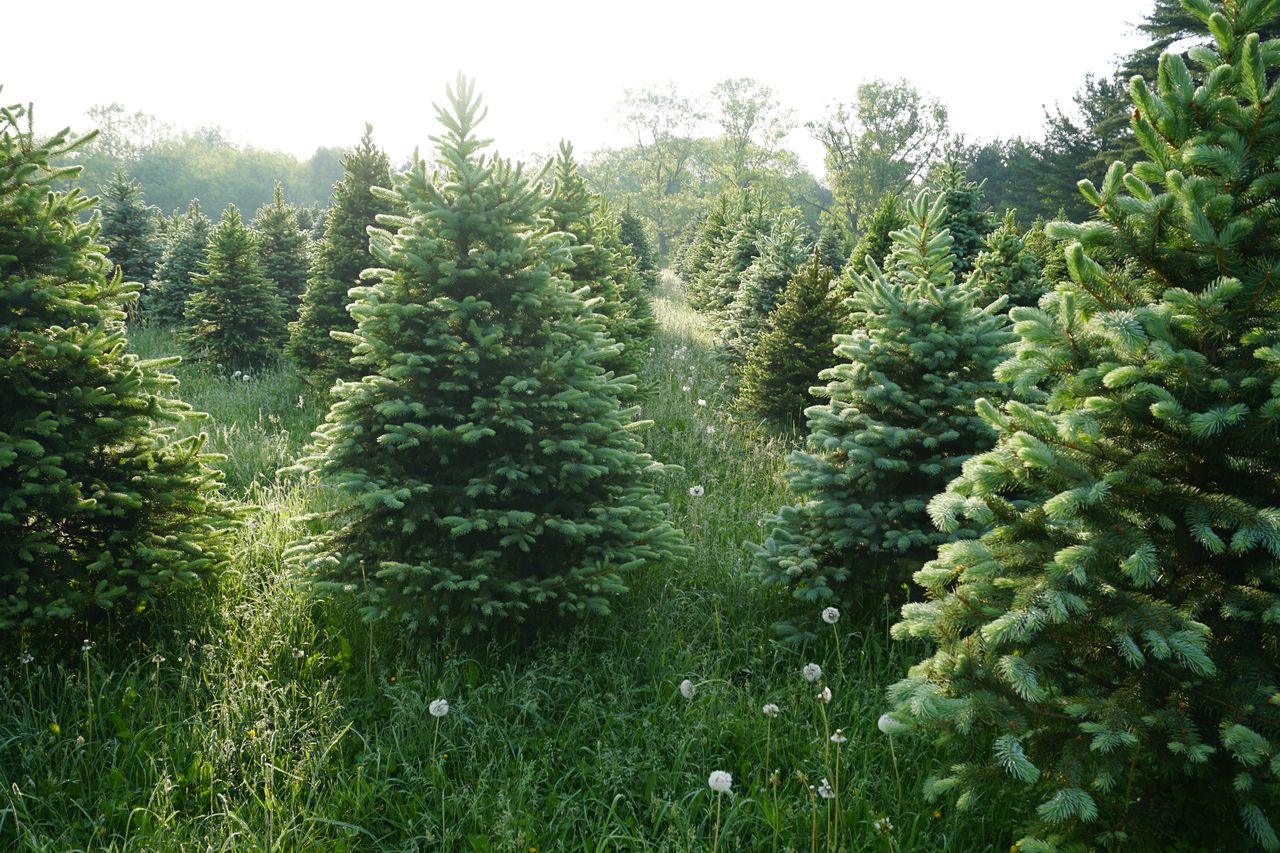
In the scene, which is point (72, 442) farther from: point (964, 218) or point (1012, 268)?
Result: point (964, 218)

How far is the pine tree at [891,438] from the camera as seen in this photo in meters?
4.48

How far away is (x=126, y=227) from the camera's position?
59.6 feet

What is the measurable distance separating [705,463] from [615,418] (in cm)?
311

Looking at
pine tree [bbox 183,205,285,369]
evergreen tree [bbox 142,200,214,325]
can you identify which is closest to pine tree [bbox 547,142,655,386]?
pine tree [bbox 183,205,285,369]

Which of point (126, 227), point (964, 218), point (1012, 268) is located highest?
point (964, 218)

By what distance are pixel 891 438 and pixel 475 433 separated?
2464mm

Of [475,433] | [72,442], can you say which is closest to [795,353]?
[475,433]

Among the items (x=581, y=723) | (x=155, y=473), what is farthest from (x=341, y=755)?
(x=155, y=473)

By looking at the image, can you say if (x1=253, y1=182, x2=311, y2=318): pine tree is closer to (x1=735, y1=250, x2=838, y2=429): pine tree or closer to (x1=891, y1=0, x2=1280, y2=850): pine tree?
(x1=735, y1=250, x2=838, y2=429): pine tree

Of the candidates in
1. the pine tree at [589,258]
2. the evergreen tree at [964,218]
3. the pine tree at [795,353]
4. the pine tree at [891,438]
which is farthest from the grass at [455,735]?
the evergreen tree at [964,218]

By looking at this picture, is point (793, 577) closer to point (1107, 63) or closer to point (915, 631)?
point (915, 631)

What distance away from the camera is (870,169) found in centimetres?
4747

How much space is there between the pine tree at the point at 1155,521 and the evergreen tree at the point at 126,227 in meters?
20.5

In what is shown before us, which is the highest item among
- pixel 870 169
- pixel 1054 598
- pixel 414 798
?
pixel 870 169
